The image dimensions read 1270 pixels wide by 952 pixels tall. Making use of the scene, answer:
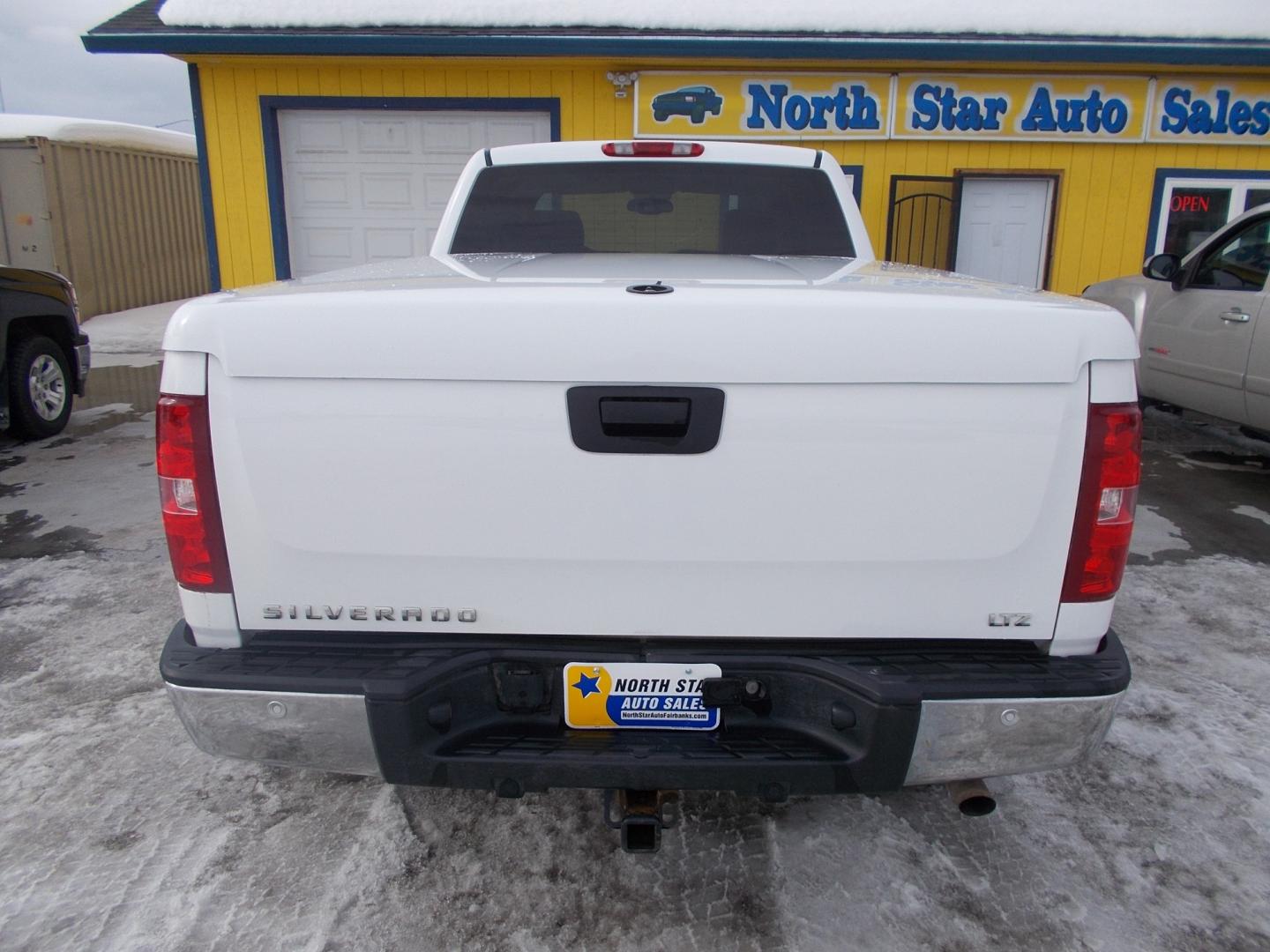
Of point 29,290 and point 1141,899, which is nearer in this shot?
point 1141,899

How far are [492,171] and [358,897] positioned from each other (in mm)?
2816

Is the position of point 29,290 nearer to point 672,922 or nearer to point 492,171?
point 492,171

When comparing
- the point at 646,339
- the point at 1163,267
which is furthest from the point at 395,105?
the point at 646,339

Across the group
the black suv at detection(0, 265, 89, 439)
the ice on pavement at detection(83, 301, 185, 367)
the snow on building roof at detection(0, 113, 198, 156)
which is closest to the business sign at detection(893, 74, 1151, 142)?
the black suv at detection(0, 265, 89, 439)


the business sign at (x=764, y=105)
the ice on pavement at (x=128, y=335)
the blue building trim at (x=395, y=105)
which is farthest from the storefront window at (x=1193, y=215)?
the ice on pavement at (x=128, y=335)

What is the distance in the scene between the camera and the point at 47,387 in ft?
24.9

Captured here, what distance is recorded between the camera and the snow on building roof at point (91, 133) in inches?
587

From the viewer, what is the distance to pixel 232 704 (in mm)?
1988

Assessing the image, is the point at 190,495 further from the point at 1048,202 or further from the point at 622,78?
the point at 1048,202

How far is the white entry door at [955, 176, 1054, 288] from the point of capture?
9625 millimetres

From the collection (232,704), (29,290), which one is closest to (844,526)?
(232,704)

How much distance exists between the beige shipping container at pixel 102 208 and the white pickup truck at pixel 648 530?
51.6 ft

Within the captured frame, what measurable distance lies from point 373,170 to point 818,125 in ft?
15.0

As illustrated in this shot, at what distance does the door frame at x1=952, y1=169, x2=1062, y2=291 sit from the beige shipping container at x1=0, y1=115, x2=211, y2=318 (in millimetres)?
13158
